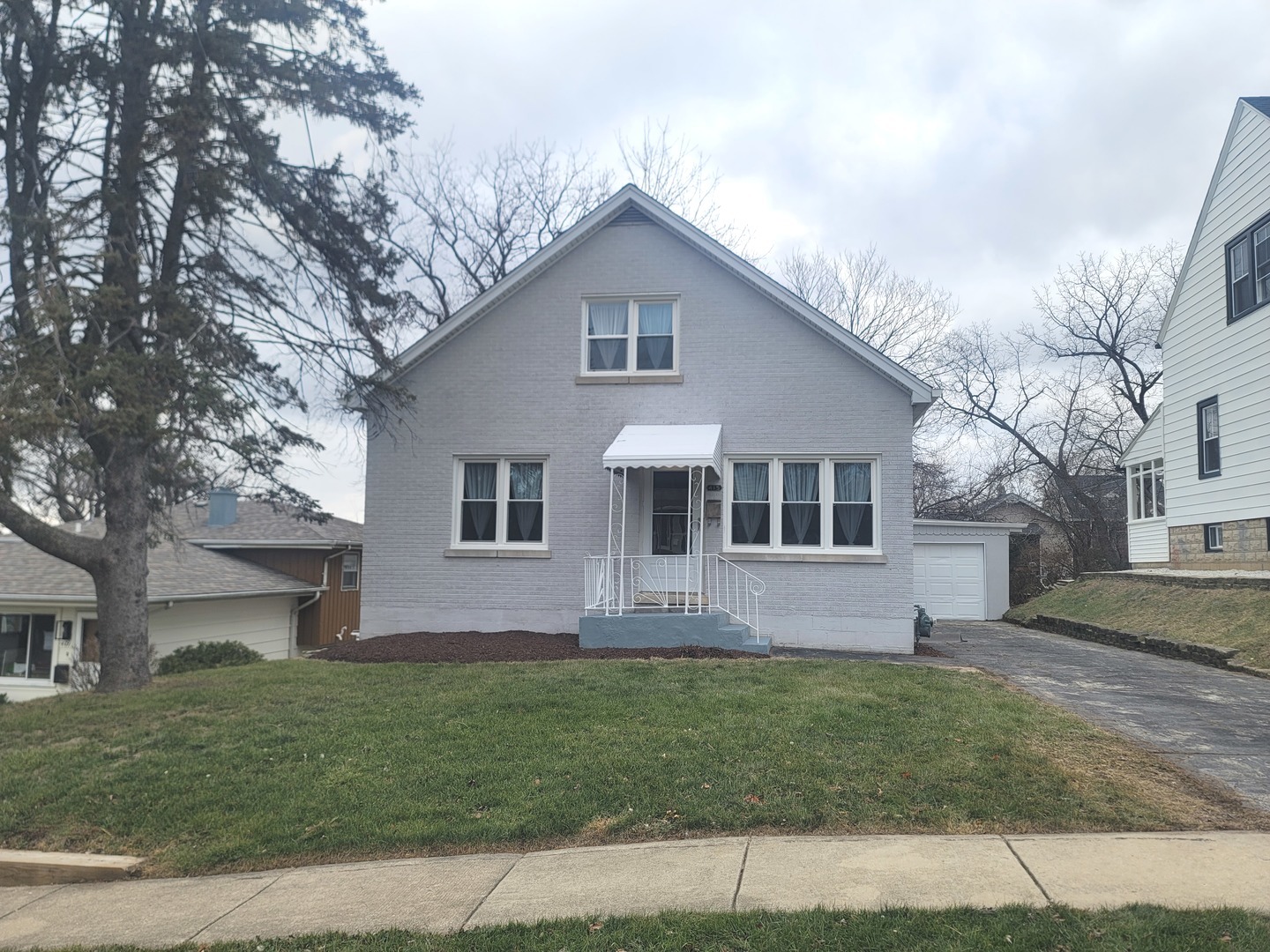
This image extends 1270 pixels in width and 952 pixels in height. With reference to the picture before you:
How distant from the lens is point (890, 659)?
12.5 meters

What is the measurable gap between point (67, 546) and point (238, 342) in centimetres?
328

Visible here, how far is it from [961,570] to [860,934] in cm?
2032

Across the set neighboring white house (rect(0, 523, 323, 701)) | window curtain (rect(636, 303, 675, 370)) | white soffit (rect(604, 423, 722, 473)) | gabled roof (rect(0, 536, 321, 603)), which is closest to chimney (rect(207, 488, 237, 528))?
gabled roof (rect(0, 536, 321, 603))

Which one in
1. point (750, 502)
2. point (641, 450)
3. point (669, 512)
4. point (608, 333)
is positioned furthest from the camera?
point (608, 333)

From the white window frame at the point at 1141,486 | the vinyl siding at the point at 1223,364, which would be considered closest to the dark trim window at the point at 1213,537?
the vinyl siding at the point at 1223,364

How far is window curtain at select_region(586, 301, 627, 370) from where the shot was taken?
14.9 meters

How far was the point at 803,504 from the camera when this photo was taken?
14.2m

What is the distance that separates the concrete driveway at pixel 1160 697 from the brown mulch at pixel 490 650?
3895 millimetres

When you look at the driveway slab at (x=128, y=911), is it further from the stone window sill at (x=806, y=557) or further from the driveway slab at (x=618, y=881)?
the stone window sill at (x=806, y=557)

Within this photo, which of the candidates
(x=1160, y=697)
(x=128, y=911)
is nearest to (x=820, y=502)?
(x=1160, y=697)

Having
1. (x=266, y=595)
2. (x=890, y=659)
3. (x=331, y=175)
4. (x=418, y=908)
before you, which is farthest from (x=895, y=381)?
(x=266, y=595)

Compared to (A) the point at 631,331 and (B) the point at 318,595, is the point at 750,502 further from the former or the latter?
(B) the point at 318,595

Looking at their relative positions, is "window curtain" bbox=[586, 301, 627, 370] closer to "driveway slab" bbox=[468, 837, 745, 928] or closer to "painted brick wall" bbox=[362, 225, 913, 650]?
"painted brick wall" bbox=[362, 225, 913, 650]

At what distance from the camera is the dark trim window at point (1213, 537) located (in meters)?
A: 18.2
